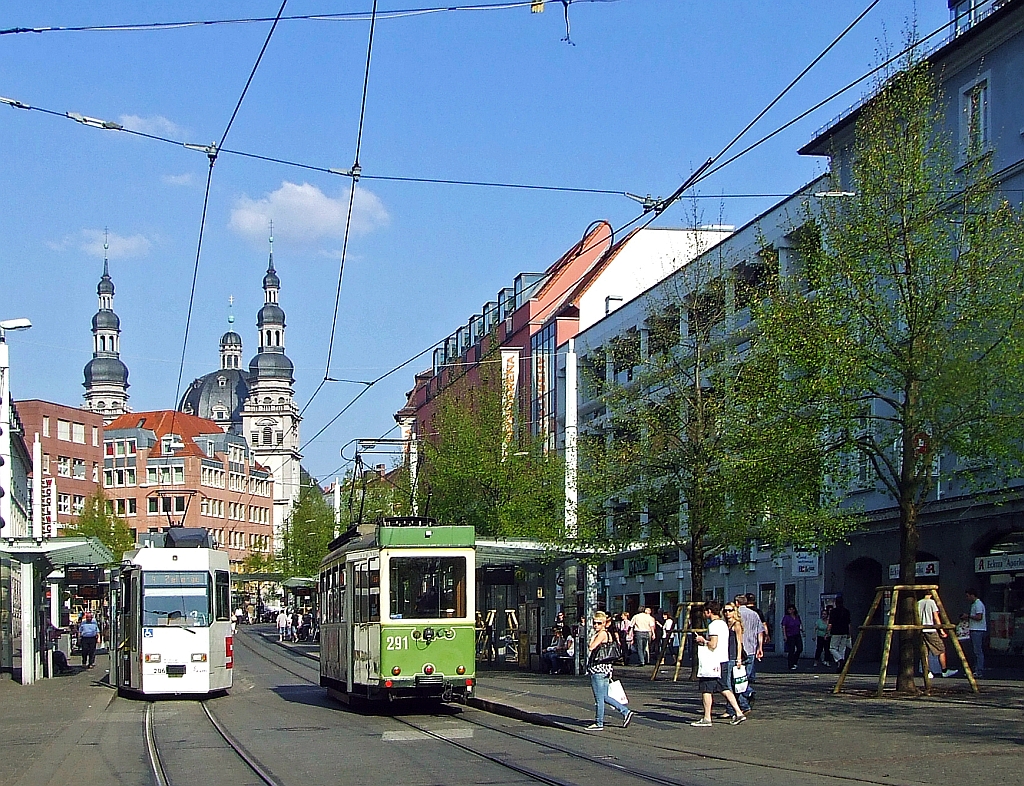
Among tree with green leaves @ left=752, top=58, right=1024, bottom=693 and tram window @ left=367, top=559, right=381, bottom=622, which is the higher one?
tree with green leaves @ left=752, top=58, right=1024, bottom=693

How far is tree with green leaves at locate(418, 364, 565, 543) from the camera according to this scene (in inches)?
1773

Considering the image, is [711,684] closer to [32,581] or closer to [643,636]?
[643,636]

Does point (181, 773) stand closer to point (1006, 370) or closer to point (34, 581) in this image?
point (1006, 370)

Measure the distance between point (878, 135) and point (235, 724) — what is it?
14035mm

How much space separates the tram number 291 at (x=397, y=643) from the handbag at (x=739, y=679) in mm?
5638

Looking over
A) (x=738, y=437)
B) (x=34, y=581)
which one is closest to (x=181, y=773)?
(x=738, y=437)

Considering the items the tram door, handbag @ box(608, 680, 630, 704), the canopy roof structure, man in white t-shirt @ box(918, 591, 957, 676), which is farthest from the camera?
the canopy roof structure

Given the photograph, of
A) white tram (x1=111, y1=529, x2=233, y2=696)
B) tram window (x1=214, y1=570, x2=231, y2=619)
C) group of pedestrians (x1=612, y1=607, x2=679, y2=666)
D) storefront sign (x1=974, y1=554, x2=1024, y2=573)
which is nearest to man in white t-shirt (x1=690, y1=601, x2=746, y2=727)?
storefront sign (x1=974, y1=554, x2=1024, y2=573)

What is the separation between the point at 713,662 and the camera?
19.6 meters

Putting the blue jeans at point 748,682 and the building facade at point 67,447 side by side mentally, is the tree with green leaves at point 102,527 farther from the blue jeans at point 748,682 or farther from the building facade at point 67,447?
the blue jeans at point 748,682

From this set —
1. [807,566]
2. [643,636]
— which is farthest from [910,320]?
[807,566]

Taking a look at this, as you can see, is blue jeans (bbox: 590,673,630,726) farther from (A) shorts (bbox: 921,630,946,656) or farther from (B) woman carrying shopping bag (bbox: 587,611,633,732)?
(A) shorts (bbox: 921,630,946,656)

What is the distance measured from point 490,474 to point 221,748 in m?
28.6

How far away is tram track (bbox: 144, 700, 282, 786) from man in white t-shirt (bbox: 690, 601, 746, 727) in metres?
5.92
